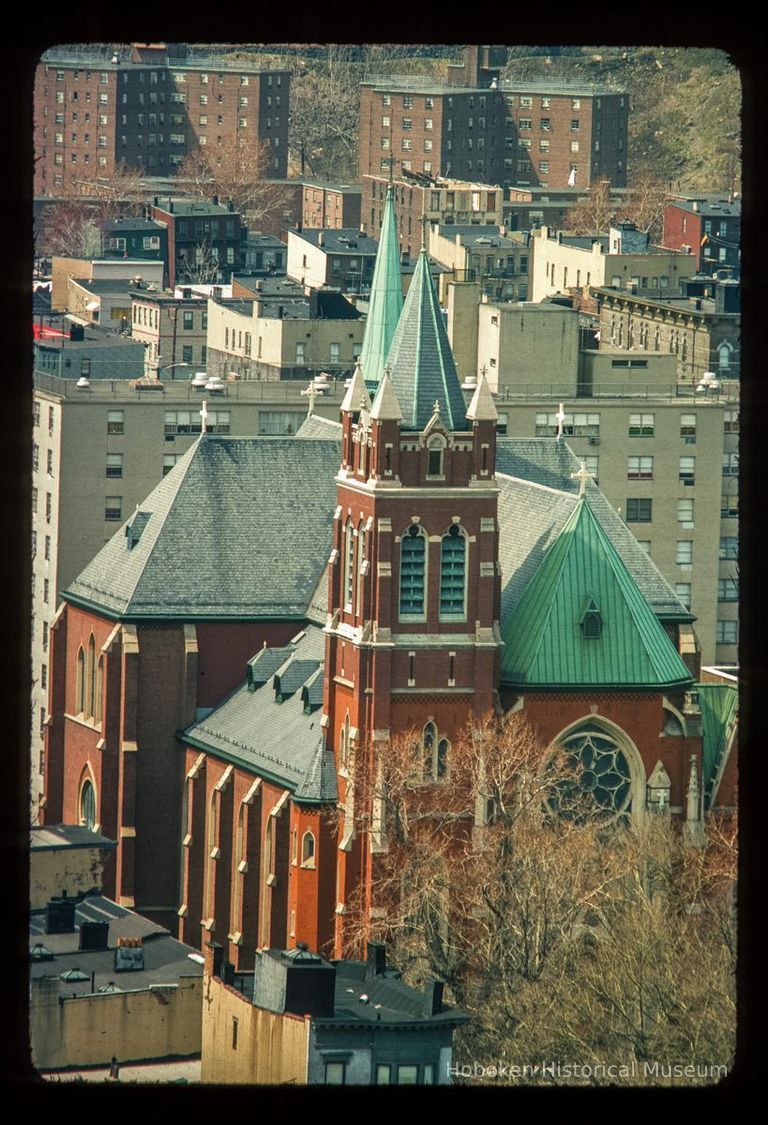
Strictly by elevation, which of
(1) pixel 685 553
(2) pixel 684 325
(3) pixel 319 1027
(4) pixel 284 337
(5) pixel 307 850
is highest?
(2) pixel 684 325

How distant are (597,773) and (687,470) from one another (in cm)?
4725

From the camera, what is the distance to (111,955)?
6894 centimetres

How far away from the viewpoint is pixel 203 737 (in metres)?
84.9

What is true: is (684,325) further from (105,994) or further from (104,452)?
(105,994)

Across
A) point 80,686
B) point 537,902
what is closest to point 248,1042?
point 537,902

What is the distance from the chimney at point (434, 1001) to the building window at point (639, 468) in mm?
64749

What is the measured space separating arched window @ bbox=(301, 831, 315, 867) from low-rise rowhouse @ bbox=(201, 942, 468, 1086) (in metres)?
14.0

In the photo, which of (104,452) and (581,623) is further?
(104,452)

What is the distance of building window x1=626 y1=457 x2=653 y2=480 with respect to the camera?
122 metres

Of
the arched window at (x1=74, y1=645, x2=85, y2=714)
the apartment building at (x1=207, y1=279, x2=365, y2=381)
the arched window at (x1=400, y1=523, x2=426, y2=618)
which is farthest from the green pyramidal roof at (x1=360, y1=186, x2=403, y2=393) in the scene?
Result: the apartment building at (x1=207, y1=279, x2=365, y2=381)

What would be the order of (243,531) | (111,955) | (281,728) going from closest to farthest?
(111,955) → (281,728) → (243,531)

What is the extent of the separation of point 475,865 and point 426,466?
1000 cm

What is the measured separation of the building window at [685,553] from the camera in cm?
12431

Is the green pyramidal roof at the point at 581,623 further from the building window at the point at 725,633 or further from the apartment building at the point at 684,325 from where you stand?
the apartment building at the point at 684,325
